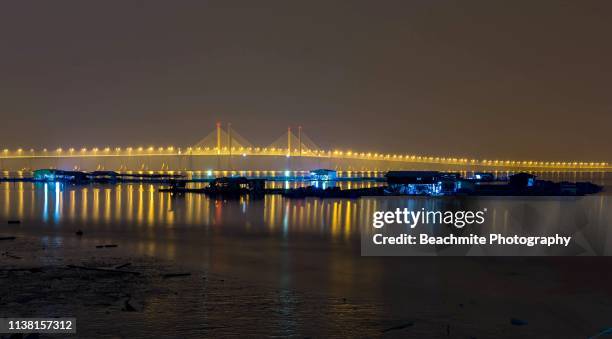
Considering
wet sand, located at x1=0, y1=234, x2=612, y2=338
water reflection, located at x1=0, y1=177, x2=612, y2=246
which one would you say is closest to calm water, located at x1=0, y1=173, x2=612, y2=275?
water reflection, located at x1=0, y1=177, x2=612, y2=246

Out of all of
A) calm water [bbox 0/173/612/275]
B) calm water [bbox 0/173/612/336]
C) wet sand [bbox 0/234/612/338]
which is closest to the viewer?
wet sand [bbox 0/234/612/338]

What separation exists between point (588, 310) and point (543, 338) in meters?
1.02

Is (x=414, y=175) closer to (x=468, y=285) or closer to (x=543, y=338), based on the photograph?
(x=468, y=285)

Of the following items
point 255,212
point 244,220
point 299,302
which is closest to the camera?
point 299,302

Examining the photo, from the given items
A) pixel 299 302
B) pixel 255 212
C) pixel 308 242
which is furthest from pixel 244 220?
pixel 299 302

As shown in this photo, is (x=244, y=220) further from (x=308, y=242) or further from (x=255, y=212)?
(x=308, y=242)

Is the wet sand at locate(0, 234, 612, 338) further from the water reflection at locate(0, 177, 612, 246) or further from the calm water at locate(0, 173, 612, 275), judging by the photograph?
the water reflection at locate(0, 177, 612, 246)

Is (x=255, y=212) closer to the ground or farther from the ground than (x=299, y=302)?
closer to the ground

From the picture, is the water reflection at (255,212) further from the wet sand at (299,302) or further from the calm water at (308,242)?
the wet sand at (299,302)

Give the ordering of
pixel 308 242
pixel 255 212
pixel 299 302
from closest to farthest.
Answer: pixel 299 302, pixel 308 242, pixel 255 212

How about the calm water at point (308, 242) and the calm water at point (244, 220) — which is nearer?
the calm water at point (308, 242)

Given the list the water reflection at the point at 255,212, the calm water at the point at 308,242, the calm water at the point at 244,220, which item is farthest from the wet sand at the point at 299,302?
the water reflection at the point at 255,212

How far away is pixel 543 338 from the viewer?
4.74 meters

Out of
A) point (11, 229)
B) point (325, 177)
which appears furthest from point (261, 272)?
point (325, 177)
